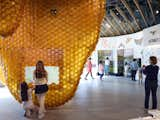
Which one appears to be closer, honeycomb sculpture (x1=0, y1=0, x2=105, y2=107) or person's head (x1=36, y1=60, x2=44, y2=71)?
honeycomb sculpture (x1=0, y1=0, x2=105, y2=107)

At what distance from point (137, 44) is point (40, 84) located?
13.4 m

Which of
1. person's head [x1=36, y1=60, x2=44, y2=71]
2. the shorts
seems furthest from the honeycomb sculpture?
the shorts

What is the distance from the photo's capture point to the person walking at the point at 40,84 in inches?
258

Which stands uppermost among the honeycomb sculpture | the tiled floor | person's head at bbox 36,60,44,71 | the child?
the honeycomb sculpture

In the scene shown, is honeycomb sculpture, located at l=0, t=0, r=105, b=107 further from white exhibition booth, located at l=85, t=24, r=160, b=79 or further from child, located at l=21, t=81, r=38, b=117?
white exhibition booth, located at l=85, t=24, r=160, b=79

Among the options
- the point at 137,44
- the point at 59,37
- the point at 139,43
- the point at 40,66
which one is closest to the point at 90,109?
the point at 40,66

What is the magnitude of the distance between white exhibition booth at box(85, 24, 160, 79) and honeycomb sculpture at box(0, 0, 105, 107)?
32.5ft

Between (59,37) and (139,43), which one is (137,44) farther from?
(59,37)

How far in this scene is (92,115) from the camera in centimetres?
702

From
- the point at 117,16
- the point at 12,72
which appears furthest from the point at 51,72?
the point at 117,16

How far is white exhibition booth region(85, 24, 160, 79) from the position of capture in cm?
1512

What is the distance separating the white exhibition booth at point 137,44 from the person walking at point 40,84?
9.20 m

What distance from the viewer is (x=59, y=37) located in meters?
4.85

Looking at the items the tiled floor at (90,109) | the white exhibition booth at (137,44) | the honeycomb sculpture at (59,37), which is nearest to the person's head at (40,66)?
the honeycomb sculpture at (59,37)
